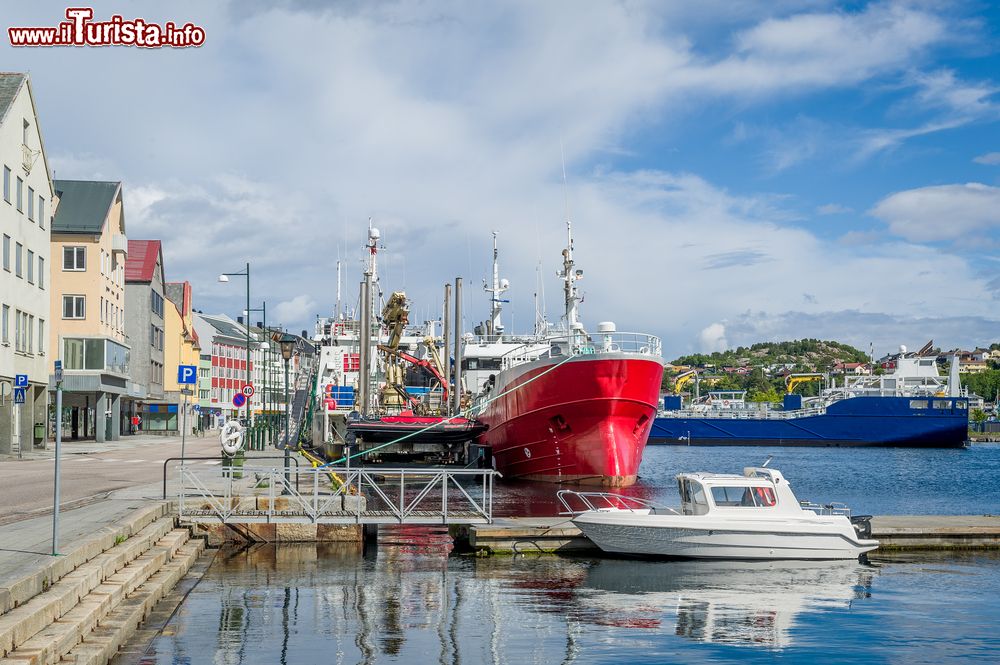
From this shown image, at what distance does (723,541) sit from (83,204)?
49469 millimetres

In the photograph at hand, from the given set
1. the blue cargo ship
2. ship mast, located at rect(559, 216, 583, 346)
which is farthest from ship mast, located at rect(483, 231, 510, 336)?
the blue cargo ship

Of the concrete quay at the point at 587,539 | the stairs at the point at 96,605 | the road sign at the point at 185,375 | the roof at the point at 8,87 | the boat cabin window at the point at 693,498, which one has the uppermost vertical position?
the roof at the point at 8,87

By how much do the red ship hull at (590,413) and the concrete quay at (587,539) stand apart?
1232 cm

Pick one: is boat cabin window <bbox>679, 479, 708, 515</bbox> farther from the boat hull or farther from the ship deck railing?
the ship deck railing

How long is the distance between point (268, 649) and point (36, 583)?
2.99m

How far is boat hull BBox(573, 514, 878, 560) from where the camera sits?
1995 centimetres

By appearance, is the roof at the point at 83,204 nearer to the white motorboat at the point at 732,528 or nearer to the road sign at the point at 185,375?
the road sign at the point at 185,375

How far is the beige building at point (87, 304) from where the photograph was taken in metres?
56.4

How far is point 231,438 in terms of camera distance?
23.7 meters

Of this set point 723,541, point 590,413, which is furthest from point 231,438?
point 590,413

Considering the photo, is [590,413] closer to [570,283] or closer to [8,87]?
[570,283]

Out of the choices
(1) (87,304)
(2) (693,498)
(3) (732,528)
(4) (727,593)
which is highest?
(1) (87,304)

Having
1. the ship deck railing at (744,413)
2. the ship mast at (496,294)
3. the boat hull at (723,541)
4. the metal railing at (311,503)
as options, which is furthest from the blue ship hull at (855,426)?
the metal railing at (311,503)

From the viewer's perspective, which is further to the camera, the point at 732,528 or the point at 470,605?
the point at 732,528
